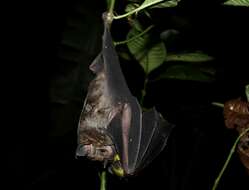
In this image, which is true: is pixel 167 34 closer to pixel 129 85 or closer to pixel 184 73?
pixel 184 73

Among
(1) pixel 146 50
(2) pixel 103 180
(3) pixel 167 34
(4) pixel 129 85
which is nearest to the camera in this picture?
(2) pixel 103 180

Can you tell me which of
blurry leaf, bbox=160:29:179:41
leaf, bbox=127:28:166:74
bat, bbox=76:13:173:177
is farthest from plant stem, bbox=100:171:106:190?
blurry leaf, bbox=160:29:179:41

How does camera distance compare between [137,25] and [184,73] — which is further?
[184,73]

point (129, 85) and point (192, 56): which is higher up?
point (192, 56)

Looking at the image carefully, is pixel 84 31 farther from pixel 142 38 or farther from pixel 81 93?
pixel 142 38

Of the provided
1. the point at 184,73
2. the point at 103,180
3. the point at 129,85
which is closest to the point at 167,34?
the point at 184,73

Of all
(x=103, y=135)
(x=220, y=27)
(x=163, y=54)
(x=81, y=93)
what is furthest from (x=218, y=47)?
(x=81, y=93)
